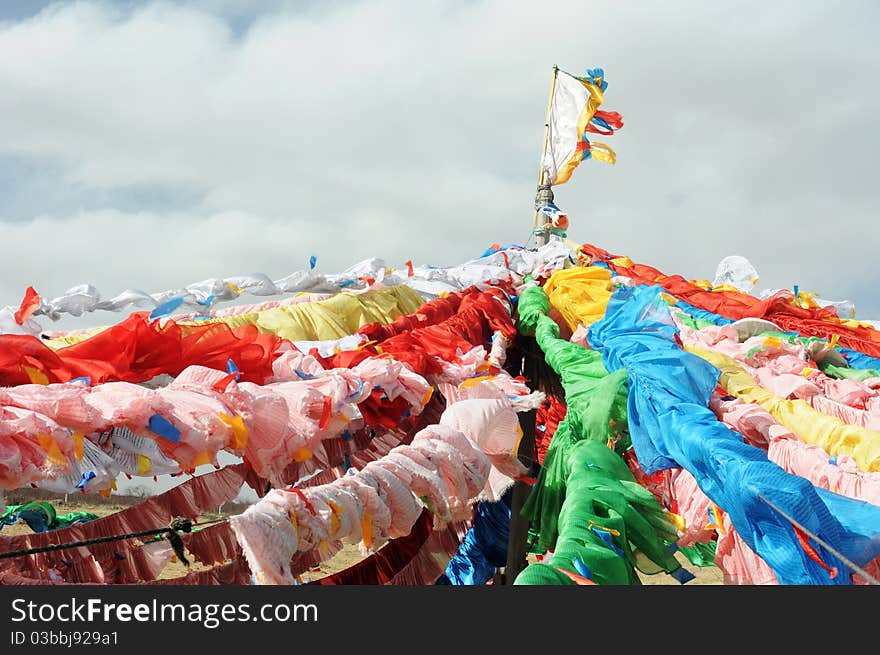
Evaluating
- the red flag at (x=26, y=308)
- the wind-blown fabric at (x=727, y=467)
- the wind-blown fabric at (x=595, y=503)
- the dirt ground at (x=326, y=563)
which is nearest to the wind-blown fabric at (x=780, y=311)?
the dirt ground at (x=326, y=563)

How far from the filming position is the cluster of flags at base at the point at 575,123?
27.2 ft

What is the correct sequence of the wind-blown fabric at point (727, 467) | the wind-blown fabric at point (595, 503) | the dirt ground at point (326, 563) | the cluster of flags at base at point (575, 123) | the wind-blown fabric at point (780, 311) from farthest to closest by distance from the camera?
1. the cluster of flags at base at point (575, 123)
2. the dirt ground at point (326, 563)
3. the wind-blown fabric at point (780, 311)
4. the wind-blown fabric at point (595, 503)
5. the wind-blown fabric at point (727, 467)

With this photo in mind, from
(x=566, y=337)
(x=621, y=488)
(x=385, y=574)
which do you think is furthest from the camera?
(x=566, y=337)

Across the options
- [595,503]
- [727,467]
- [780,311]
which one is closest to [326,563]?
[780,311]

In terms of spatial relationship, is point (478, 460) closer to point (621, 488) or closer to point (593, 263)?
point (621, 488)

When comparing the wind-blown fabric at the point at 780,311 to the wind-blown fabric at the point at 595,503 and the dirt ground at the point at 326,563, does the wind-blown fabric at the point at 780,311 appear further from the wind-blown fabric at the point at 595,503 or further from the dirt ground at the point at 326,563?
the wind-blown fabric at the point at 595,503

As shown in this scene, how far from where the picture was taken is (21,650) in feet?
5.35

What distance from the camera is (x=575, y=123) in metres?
8.32

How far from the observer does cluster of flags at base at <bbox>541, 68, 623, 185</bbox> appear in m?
8.29

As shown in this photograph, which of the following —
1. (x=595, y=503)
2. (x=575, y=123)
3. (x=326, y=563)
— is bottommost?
(x=326, y=563)

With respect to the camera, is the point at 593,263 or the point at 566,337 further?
the point at 593,263

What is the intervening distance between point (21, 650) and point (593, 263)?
611cm

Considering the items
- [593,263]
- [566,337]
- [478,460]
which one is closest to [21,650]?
[478,460]

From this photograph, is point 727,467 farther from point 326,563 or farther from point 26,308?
point 326,563
